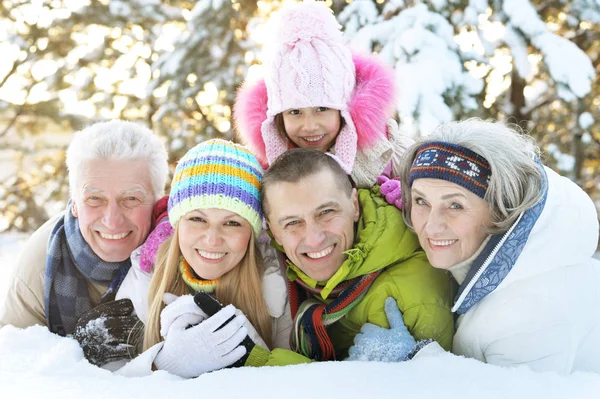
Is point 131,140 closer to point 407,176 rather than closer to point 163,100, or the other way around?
point 407,176

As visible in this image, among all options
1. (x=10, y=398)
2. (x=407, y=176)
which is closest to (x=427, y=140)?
(x=407, y=176)

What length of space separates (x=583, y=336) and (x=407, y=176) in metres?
0.98

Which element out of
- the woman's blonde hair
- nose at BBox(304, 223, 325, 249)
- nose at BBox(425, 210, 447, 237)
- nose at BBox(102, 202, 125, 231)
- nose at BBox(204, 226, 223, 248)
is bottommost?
the woman's blonde hair

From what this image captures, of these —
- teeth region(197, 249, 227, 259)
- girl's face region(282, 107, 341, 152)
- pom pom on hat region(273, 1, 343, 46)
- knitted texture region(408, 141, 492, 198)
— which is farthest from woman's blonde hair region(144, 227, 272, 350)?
pom pom on hat region(273, 1, 343, 46)

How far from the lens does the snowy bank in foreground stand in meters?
1.90

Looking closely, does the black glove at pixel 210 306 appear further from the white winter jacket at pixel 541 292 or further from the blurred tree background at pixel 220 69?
the blurred tree background at pixel 220 69

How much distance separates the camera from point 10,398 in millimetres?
1912

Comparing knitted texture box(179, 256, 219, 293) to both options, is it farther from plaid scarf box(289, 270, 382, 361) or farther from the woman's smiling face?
the woman's smiling face

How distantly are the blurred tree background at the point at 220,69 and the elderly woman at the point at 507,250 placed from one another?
5.94ft

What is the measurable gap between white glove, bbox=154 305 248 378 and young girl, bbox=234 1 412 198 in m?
1.20

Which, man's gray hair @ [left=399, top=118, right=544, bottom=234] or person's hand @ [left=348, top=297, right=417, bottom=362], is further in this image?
person's hand @ [left=348, top=297, right=417, bottom=362]

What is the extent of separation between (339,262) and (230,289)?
56cm

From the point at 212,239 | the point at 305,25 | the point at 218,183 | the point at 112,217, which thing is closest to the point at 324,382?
the point at 212,239

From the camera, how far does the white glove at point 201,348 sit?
97.0 inches
